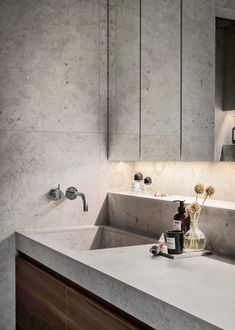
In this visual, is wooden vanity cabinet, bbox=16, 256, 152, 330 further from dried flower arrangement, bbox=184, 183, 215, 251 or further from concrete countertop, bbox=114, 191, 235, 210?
concrete countertop, bbox=114, 191, 235, 210

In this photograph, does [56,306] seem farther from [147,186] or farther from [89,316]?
[147,186]

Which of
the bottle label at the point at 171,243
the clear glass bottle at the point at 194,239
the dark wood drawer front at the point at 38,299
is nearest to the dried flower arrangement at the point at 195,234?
the clear glass bottle at the point at 194,239

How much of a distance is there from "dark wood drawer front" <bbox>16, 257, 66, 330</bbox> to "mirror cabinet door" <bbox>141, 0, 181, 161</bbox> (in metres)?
0.89

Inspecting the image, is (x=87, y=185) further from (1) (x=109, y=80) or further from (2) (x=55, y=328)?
(2) (x=55, y=328)

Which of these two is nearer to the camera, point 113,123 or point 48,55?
point 48,55

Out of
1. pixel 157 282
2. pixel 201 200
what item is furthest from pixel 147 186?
pixel 157 282

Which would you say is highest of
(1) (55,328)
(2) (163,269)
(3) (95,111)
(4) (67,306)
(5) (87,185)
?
(3) (95,111)

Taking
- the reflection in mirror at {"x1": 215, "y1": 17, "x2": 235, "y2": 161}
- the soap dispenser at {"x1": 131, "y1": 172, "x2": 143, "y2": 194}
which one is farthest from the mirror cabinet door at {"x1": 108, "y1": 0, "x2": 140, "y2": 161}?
the reflection in mirror at {"x1": 215, "y1": 17, "x2": 235, "y2": 161}

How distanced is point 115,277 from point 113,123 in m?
1.40

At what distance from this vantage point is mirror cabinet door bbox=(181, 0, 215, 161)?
222 cm

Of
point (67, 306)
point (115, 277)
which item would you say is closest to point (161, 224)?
point (67, 306)

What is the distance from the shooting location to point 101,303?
1.71 meters

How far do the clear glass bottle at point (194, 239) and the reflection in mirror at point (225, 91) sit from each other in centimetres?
34

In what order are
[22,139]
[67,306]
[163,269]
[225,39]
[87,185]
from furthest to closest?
[87,185], [22,139], [225,39], [67,306], [163,269]
